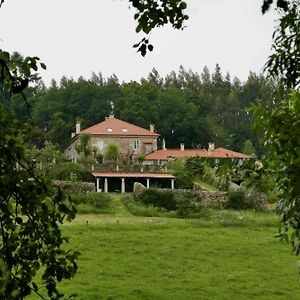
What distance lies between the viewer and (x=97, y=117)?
90938 mm

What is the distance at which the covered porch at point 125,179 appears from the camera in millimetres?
46125

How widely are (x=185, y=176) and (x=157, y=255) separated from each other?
26.4m

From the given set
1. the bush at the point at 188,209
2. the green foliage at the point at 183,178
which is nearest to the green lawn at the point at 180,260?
the bush at the point at 188,209

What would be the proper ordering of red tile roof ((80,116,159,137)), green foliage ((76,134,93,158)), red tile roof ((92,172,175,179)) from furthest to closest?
1. red tile roof ((80,116,159,137))
2. green foliage ((76,134,93,158))
3. red tile roof ((92,172,175,179))

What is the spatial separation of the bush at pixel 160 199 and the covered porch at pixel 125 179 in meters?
12.6

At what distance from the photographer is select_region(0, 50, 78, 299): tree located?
387cm

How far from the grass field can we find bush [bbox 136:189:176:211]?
185 inches

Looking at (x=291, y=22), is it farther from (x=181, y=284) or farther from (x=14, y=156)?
(x=181, y=284)

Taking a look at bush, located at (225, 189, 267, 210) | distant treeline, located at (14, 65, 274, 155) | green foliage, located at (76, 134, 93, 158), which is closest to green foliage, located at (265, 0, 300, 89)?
bush, located at (225, 189, 267, 210)

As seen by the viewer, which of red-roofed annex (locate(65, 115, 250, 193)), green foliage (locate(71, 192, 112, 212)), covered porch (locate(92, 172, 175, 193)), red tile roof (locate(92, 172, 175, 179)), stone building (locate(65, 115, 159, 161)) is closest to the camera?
green foliage (locate(71, 192, 112, 212))

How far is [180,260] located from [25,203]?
14210mm

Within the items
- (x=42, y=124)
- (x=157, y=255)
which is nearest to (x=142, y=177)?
(x=157, y=255)

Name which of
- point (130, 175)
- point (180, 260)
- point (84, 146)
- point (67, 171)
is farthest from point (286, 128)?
point (84, 146)

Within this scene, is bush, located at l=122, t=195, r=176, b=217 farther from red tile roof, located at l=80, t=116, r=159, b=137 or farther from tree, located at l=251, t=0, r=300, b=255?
red tile roof, located at l=80, t=116, r=159, b=137
